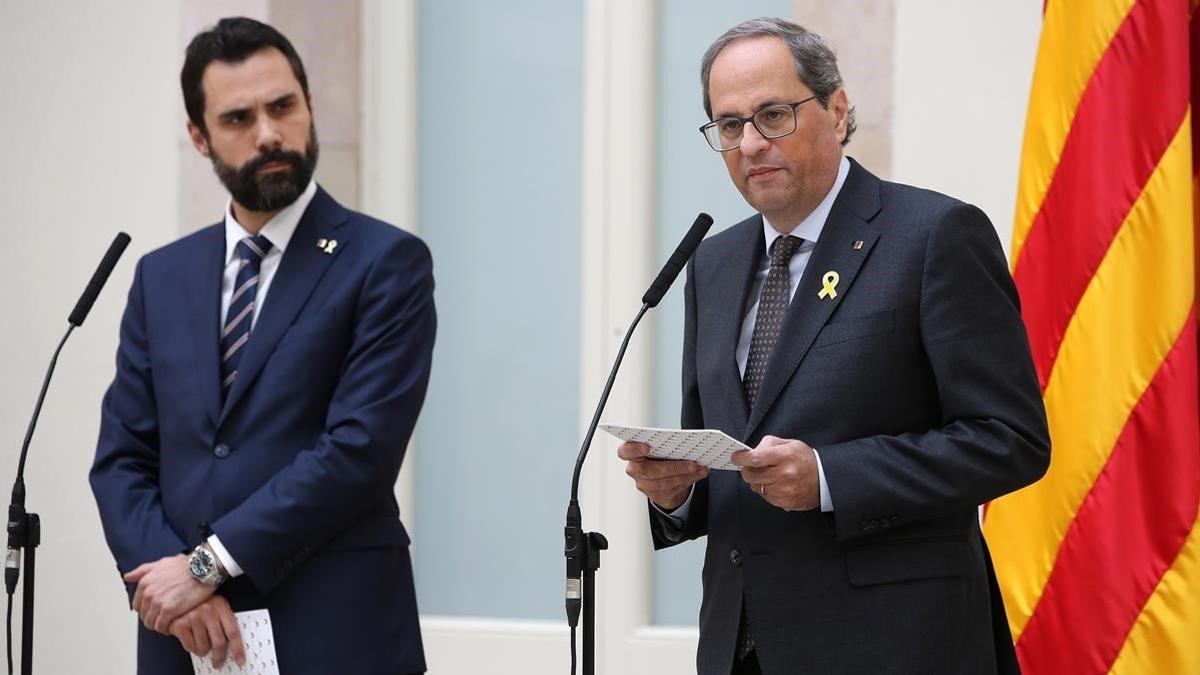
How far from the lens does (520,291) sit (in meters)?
4.85

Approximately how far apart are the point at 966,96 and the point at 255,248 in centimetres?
200

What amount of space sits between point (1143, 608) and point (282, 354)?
1.85m

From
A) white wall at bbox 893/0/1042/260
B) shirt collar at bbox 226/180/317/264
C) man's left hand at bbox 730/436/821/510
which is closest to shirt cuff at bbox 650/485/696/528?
man's left hand at bbox 730/436/821/510

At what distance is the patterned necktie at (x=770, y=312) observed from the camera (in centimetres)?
249

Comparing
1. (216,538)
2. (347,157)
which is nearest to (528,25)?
(347,157)

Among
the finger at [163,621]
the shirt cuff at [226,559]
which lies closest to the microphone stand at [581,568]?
the shirt cuff at [226,559]

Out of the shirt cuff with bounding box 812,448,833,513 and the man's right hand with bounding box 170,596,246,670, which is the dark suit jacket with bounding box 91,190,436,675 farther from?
the shirt cuff with bounding box 812,448,833,513

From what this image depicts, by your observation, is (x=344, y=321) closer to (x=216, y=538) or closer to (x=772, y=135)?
(x=216, y=538)

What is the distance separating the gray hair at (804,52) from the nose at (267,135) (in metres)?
1.05

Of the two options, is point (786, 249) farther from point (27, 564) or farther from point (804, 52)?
point (27, 564)

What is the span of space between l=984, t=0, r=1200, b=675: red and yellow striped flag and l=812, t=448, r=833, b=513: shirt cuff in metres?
1.24

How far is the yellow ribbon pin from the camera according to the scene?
7.97 ft

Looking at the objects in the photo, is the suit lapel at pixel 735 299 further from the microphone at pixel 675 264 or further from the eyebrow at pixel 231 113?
the eyebrow at pixel 231 113

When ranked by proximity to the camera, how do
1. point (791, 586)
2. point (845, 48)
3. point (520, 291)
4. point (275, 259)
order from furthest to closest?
point (520, 291) < point (845, 48) < point (275, 259) < point (791, 586)
